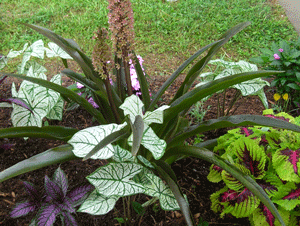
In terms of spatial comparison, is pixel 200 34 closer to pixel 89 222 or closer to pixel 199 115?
pixel 199 115

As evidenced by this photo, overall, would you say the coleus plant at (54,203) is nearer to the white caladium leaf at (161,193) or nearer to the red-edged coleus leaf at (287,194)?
the white caladium leaf at (161,193)

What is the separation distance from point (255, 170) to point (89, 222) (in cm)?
96

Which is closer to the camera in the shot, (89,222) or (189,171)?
(89,222)

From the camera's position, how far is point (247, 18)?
3764 mm

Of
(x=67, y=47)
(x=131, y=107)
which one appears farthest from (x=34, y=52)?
(x=131, y=107)

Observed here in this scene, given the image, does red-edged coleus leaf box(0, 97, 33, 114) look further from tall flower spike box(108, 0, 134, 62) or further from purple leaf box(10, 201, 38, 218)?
tall flower spike box(108, 0, 134, 62)

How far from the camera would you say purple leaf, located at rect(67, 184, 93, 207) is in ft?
4.64

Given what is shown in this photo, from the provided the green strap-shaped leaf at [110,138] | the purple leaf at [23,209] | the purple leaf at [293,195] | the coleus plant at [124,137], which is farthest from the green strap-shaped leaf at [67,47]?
the purple leaf at [293,195]

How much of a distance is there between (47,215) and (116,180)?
1.27ft

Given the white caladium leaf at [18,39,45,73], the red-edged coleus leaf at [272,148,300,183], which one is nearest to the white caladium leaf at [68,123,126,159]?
the red-edged coleus leaf at [272,148,300,183]

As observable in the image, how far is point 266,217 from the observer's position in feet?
4.64

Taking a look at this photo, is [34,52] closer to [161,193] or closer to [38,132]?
[38,132]

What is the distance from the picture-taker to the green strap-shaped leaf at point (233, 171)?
3.61ft

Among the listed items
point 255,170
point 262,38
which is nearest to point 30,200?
point 255,170
